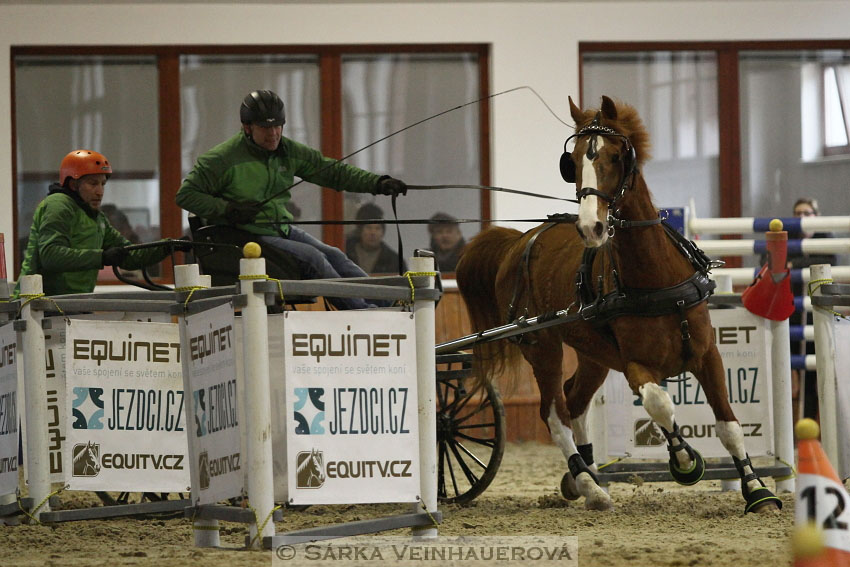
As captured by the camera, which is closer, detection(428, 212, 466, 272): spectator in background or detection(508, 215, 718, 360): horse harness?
detection(508, 215, 718, 360): horse harness

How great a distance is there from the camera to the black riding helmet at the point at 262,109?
6.84m

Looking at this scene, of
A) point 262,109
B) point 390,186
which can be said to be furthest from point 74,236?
point 390,186

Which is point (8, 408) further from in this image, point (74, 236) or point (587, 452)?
point (587, 452)

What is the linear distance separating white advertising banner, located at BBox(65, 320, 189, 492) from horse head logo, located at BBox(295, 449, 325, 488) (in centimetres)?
148

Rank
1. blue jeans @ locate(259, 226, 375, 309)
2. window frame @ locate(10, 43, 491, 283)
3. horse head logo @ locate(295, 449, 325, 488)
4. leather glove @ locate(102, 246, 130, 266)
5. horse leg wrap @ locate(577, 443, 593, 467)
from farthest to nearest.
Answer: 1. window frame @ locate(10, 43, 491, 283)
2. horse leg wrap @ locate(577, 443, 593, 467)
3. leather glove @ locate(102, 246, 130, 266)
4. blue jeans @ locate(259, 226, 375, 309)
5. horse head logo @ locate(295, 449, 325, 488)

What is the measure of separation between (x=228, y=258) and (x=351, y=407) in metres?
1.85

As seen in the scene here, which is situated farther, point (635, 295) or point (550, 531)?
point (635, 295)

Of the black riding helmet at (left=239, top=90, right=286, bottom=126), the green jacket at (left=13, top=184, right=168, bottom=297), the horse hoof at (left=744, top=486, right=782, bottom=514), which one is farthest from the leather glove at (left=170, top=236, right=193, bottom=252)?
the horse hoof at (left=744, top=486, right=782, bottom=514)

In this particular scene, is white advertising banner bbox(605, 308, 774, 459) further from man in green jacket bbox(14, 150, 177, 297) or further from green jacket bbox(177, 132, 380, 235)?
man in green jacket bbox(14, 150, 177, 297)

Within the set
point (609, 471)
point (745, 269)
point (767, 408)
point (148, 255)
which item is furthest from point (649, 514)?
point (745, 269)

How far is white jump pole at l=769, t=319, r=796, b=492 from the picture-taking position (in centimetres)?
746

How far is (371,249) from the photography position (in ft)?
40.5

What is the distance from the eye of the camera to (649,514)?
6.74 m

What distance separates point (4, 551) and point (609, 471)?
141 inches
